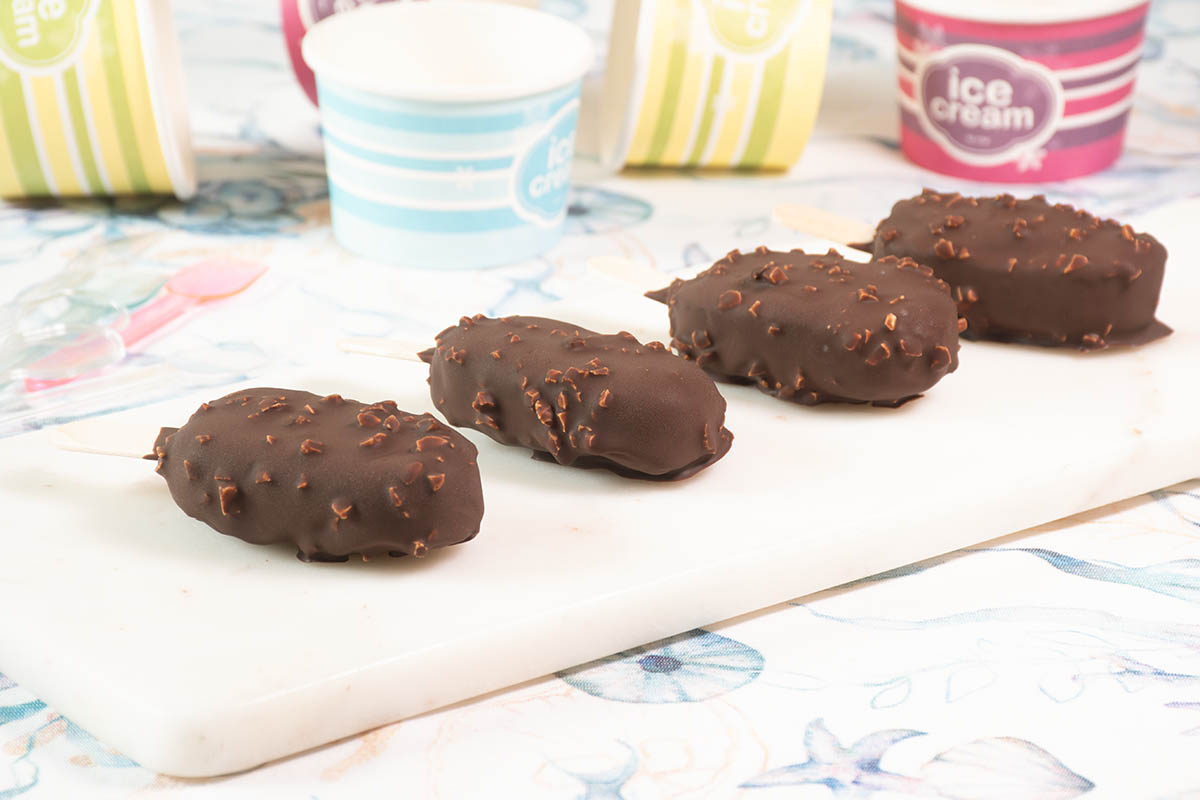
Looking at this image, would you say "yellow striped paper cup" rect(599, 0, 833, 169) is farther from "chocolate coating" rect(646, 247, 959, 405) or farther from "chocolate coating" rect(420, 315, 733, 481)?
"chocolate coating" rect(420, 315, 733, 481)

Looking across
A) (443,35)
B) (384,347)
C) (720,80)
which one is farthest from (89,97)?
(720,80)

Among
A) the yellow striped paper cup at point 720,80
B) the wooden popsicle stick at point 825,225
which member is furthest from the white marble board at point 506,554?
the yellow striped paper cup at point 720,80

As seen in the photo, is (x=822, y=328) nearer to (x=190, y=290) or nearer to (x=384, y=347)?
(x=384, y=347)

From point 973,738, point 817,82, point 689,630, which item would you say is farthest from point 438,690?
point 817,82

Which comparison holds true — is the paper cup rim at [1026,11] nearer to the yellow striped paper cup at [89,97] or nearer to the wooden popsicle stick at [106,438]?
the yellow striped paper cup at [89,97]

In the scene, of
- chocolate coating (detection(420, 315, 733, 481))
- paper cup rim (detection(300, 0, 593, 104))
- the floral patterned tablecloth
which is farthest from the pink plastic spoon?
chocolate coating (detection(420, 315, 733, 481))

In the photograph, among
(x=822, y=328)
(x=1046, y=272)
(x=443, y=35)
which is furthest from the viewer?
(x=443, y=35)
